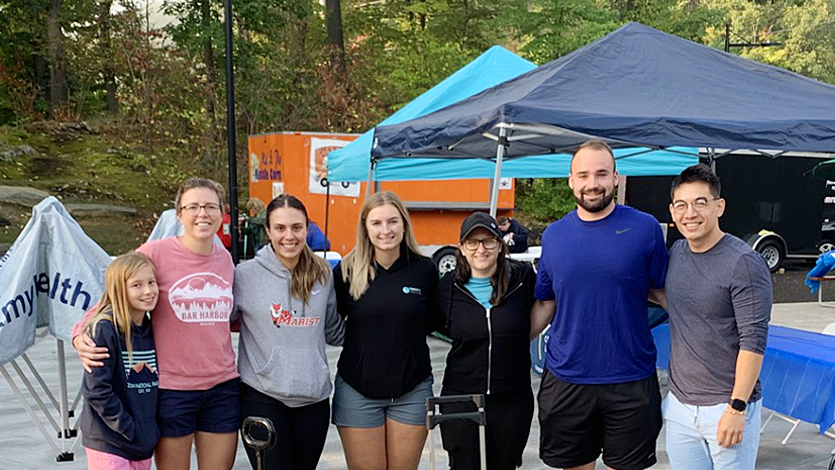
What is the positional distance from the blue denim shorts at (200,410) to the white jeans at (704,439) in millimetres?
1795

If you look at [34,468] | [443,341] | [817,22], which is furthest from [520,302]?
[817,22]

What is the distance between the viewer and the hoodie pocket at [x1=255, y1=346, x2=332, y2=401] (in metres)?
3.33

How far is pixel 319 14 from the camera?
25.0m

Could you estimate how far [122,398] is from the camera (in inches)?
129

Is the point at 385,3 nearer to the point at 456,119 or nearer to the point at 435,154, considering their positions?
the point at 435,154

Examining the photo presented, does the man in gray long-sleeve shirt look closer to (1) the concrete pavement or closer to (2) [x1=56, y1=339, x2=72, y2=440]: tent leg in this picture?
(1) the concrete pavement

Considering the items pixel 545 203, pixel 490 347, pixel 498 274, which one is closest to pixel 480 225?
pixel 498 274

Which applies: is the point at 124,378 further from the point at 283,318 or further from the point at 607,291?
the point at 607,291

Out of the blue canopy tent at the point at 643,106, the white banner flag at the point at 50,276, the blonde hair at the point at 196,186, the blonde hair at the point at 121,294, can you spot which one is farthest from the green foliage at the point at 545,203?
the blonde hair at the point at 121,294

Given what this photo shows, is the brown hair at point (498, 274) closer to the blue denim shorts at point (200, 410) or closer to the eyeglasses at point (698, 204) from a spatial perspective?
the eyeglasses at point (698, 204)

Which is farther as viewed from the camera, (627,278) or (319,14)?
(319,14)

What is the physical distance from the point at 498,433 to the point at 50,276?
113 inches

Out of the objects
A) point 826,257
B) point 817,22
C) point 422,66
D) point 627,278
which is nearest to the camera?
point 627,278

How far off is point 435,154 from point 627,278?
187 inches
